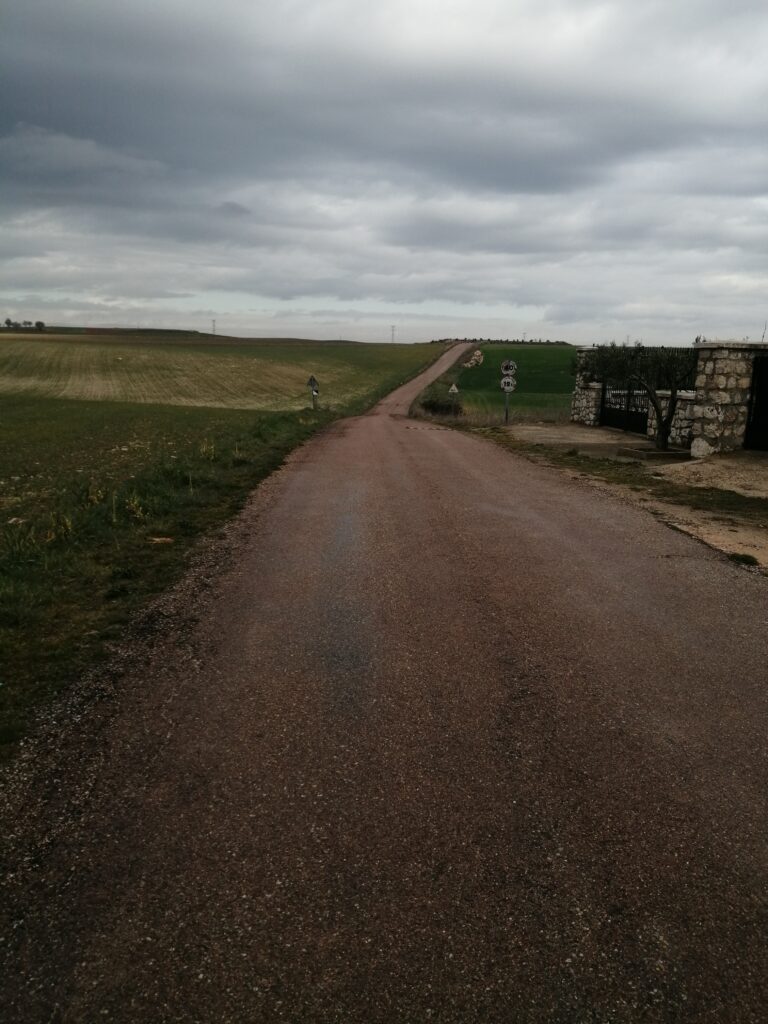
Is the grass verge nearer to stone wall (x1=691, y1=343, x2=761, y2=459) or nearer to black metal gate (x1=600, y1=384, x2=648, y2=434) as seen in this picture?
stone wall (x1=691, y1=343, x2=761, y2=459)

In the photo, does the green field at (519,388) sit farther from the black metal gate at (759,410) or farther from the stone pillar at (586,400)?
the black metal gate at (759,410)

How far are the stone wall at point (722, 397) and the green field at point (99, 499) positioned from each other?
11.9 m

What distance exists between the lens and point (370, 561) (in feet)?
27.6

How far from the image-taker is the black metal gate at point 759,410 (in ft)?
56.3

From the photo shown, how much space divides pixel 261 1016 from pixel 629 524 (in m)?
9.59

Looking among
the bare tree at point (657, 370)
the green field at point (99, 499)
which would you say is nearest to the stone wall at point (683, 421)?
the bare tree at point (657, 370)

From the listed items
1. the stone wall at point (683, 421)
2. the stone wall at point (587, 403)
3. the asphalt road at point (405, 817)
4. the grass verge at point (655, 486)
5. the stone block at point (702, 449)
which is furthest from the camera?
the stone wall at point (587, 403)

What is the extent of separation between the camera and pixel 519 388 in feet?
221

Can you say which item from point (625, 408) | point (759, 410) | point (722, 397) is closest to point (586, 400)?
point (625, 408)

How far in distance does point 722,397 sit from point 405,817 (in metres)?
16.9

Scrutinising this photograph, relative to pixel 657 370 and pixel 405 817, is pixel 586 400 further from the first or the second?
pixel 405 817

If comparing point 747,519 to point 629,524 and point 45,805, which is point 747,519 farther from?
point 45,805

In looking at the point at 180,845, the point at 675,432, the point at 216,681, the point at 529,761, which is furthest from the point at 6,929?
the point at 675,432

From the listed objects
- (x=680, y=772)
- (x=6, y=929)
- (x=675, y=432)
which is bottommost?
(x=6, y=929)
